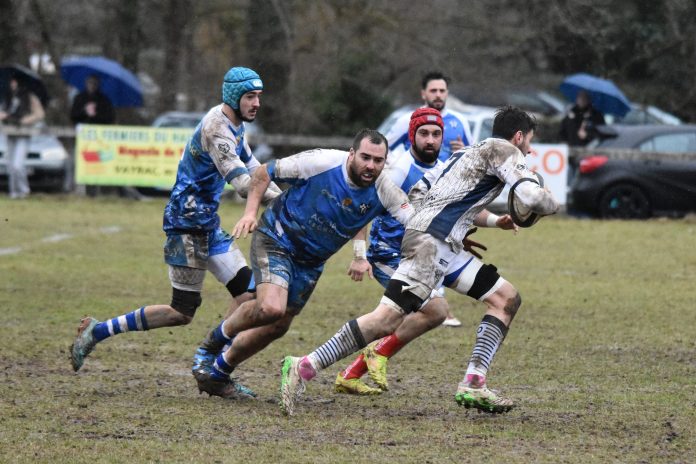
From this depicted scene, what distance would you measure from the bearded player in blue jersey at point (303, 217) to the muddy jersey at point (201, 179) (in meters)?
0.58

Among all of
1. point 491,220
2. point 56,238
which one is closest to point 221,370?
point 491,220

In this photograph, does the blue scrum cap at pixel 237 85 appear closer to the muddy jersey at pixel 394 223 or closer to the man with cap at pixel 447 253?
the muddy jersey at pixel 394 223

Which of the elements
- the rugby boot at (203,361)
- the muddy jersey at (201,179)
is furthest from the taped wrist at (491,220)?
the rugby boot at (203,361)

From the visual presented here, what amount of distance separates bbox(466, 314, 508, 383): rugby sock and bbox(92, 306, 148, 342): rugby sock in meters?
2.19

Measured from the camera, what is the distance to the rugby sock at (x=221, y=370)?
26.0ft

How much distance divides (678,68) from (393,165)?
22.6 m

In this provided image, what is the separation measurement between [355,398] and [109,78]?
1690 centimetres

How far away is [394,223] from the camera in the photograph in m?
8.90

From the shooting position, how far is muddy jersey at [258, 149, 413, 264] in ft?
25.0

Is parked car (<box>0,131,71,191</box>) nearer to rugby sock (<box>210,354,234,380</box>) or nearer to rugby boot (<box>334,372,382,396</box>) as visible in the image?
rugby boot (<box>334,372,382,396</box>)

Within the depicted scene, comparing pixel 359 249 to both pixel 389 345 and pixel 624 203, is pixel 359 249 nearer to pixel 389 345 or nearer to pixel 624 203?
pixel 389 345

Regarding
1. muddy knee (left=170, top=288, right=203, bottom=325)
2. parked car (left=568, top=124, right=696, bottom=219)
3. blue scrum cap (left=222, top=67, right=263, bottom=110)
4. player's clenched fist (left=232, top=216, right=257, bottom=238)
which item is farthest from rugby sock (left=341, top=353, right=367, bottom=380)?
parked car (left=568, top=124, right=696, bottom=219)

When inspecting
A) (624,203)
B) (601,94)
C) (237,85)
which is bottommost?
(624,203)

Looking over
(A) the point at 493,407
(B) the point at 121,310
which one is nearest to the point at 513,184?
(A) the point at 493,407
